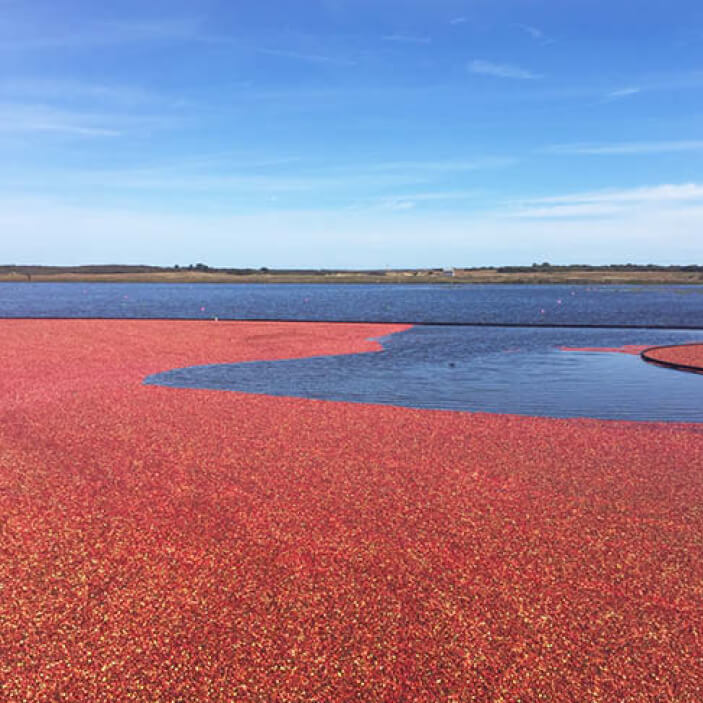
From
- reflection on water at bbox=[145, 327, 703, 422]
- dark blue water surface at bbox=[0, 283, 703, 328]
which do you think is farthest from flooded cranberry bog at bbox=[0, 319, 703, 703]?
dark blue water surface at bbox=[0, 283, 703, 328]

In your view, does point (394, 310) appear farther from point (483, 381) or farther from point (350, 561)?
point (350, 561)

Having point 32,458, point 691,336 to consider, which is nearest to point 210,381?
point 32,458

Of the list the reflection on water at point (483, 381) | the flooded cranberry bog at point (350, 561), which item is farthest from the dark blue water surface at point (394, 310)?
the flooded cranberry bog at point (350, 561)

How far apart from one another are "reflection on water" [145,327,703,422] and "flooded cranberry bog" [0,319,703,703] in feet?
9.78

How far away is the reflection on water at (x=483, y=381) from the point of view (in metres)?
17.6

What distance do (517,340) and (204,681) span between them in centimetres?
3575

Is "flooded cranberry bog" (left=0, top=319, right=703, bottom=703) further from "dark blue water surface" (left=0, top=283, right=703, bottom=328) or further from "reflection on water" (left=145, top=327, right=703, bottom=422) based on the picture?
"dark blue water surface" (left=0, top=283, right=703, bottom=328)

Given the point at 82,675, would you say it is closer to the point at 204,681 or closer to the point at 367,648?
the point at 204,681

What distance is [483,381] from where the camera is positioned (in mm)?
22156

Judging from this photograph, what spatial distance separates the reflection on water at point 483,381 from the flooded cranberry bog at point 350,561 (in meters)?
2.98

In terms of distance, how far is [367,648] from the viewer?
5734 millimetres

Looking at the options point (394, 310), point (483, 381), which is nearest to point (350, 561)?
point (483, 381)

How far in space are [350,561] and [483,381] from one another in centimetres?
1553

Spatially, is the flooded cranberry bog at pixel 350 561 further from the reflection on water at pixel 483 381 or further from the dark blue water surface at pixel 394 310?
the dark blue water surface at pixel 394 310
